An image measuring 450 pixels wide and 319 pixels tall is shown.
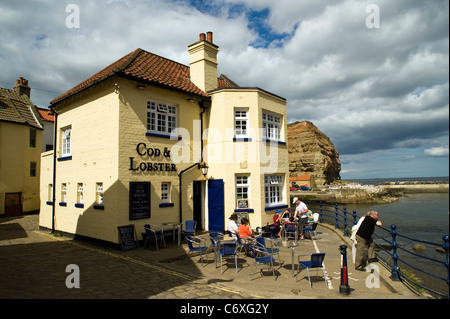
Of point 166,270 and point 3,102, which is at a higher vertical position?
point 3,102

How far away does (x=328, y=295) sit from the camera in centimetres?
595

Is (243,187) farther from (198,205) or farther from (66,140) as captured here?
(66,140)

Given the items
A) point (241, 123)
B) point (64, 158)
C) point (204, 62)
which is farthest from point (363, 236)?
point (64, 158)

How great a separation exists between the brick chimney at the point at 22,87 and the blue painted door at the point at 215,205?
26.0m

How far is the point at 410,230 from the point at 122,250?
81.7ft

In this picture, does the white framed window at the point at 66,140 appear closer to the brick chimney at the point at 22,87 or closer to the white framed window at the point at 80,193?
the white framed window at the point at 80,193

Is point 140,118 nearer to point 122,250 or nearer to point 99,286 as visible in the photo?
point 122,250

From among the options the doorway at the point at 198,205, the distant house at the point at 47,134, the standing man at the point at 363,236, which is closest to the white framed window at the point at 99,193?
the doorway at the point at 198,205

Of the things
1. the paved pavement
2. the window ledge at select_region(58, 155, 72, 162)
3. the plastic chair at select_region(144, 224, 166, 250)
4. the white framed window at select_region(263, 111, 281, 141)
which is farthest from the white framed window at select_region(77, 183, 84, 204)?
the white framed window at select_region(263, 111, 281, 141)

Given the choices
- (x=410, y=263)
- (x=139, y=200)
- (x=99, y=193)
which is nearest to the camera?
(x=139, y=200)

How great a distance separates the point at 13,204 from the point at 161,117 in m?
19.3

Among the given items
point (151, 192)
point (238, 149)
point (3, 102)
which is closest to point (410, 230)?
point (238, 149)

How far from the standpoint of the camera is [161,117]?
12.4 m

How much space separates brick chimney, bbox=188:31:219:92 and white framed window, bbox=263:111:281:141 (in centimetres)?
340
